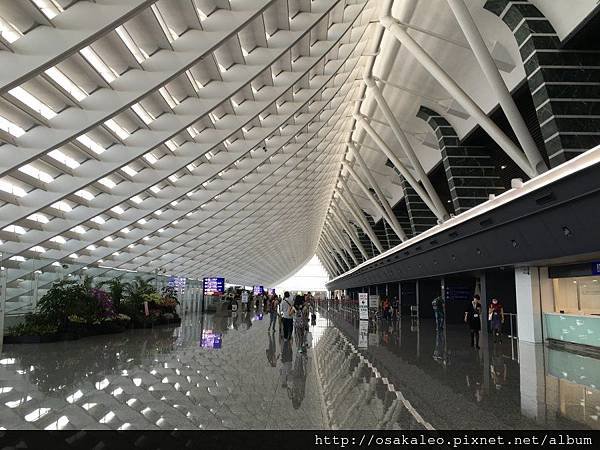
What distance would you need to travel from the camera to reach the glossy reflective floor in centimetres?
544

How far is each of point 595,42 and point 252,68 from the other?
298 inches

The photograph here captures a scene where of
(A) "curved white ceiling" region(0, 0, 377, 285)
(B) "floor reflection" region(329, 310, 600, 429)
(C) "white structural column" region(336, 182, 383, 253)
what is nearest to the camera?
(B) "floor reflection" region(329, 310, 600, 429)

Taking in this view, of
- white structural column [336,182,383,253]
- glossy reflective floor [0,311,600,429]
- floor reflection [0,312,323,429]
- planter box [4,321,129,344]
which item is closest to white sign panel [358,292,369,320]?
planter box [4,321,129,344]

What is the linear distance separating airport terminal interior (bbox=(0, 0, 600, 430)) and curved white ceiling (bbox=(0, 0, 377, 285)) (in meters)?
0.06

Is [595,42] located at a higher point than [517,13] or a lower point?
lower

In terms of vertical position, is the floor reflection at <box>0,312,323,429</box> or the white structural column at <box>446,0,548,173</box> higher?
the white structural column at <box>446,0,548,173</box>

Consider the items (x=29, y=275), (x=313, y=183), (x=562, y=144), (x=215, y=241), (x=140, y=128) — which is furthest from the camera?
(x=215, y=241)

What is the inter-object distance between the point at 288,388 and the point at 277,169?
54.4ft

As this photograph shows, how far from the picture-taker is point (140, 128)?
1324 cm

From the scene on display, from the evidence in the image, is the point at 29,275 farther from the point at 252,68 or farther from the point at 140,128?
the point at 252,68

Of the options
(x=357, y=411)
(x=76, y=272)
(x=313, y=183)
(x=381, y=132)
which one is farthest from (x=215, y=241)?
(x=357, y=411)

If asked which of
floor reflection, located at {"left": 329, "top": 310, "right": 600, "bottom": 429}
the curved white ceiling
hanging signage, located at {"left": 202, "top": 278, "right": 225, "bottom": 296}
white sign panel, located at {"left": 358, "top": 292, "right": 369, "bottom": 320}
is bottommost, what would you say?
floor reflection, located at {"left": 329, "top": 310, "right": 600, "bottom": 429}

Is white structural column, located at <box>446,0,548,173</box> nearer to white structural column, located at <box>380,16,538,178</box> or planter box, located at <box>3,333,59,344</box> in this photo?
white structural column, located at <box>380,16,538,178</box>

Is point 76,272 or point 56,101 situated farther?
point 76,272
